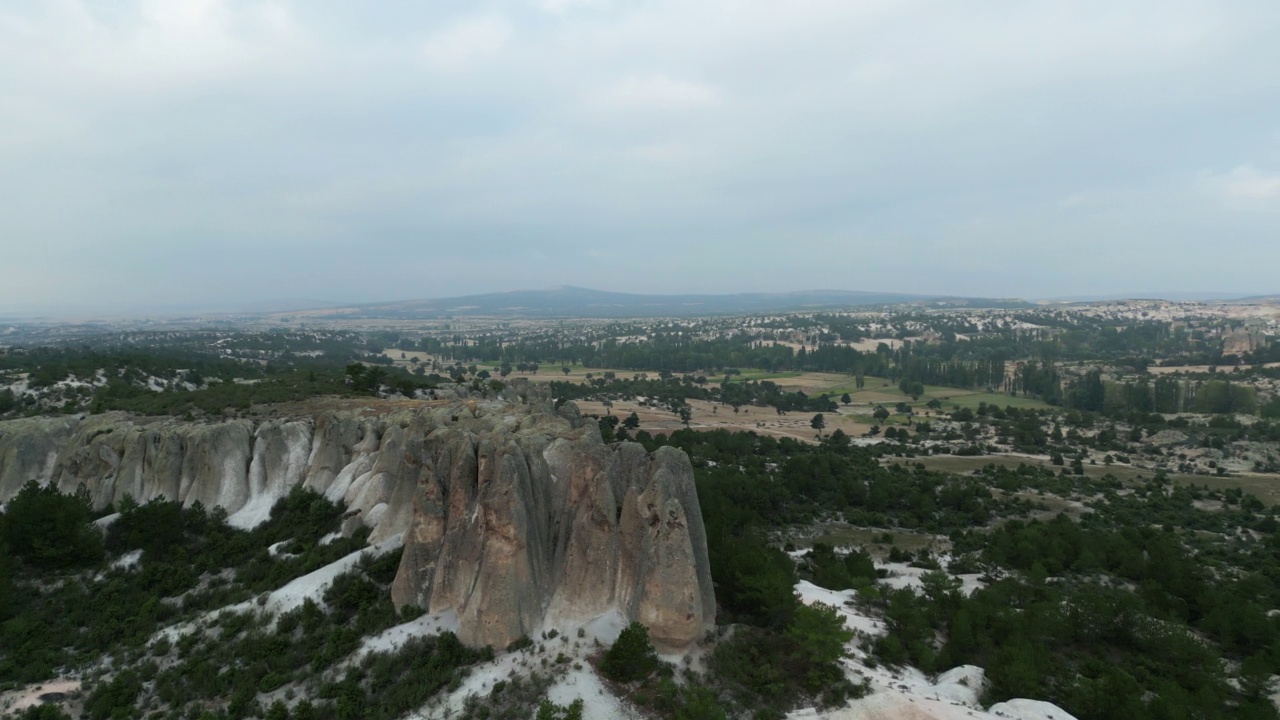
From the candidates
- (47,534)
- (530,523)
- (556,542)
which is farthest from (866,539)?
(47,534)

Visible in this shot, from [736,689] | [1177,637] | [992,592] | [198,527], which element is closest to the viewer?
[736,689]

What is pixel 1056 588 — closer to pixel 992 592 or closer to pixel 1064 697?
pixel 992 592

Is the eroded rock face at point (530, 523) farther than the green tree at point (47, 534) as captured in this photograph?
No

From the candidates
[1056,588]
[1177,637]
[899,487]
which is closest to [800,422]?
[899,487]

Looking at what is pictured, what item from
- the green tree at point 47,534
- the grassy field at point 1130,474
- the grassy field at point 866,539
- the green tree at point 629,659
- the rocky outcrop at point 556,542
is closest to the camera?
the green tree at point 629,659

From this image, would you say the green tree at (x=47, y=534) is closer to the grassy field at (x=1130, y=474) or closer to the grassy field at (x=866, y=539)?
the grassy field at (x=866, y=539)

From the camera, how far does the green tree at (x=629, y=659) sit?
16047mm

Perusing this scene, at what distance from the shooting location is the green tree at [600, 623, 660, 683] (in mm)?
16047

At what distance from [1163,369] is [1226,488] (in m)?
90.7

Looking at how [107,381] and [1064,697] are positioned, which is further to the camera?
[107,381]

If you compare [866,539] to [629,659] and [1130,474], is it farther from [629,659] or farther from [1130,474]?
[1130,474]

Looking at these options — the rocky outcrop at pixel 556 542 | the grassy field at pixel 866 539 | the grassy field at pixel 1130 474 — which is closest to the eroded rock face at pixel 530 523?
the rocky outcrop at pixel 556 542

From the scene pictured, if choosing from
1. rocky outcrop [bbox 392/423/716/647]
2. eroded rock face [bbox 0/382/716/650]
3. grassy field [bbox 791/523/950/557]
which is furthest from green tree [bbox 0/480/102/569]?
grassy field [bbox 791/523/950/557]

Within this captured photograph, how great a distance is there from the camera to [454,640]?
17.7 meters
